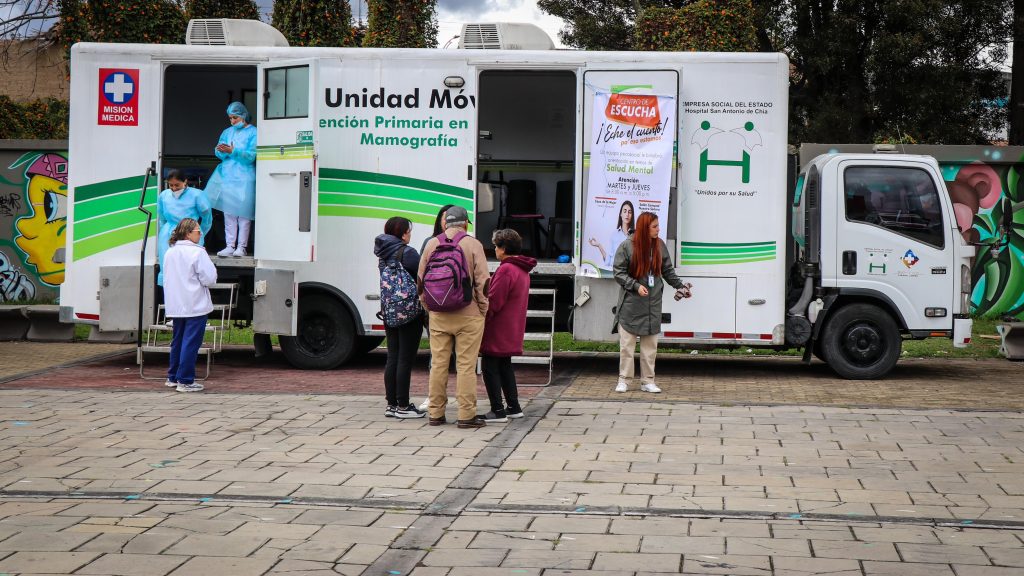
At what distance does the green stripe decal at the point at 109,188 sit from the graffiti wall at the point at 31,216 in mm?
5896

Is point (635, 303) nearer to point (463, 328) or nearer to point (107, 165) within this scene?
point (463, 328)

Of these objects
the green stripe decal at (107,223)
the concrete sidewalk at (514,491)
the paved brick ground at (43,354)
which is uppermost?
the green stripe decal at (107,223)

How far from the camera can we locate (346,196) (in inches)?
470

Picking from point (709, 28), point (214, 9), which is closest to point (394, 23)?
point (214, 9)

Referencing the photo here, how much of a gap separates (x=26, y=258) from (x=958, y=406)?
13.6m

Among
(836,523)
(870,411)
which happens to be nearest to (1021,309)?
(870,411)

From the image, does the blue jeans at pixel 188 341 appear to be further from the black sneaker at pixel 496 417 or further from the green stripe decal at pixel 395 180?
the black sneaker at pixel 496 417

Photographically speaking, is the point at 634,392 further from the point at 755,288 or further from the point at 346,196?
the point at 346,196

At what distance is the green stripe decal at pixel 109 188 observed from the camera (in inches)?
472

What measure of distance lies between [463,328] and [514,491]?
83.7 inches

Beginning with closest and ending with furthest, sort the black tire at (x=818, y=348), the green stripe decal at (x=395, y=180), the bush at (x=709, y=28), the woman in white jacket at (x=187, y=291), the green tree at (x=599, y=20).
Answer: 1. the woman in white jacket at (x=187, y=291)
2. the green stripe decal at (x=395, y=180)
3. the black tire at (x=818, y=348)
4. the bush at (x=709, y=28)
5. the green tree at (x=599, y=20)

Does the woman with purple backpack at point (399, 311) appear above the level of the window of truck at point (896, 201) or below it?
below

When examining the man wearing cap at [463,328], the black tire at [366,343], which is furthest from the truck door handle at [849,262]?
the black tire at [366,343]

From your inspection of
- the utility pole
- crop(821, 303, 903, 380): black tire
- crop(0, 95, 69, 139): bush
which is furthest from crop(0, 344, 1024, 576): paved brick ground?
the utility pole
